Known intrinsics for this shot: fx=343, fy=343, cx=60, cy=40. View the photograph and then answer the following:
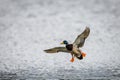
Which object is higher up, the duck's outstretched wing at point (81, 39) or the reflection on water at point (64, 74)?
the duck's outstretched wing at point (81, 39)

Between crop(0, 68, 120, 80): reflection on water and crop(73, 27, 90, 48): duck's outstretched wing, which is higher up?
crop(73, 27, 90, 48): duck's outstretched wing

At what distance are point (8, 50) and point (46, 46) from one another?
36 cm

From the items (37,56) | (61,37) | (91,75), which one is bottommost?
(91,75)

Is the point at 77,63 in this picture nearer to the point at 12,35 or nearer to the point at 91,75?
the point at 91,75

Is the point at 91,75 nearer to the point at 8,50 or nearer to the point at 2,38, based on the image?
the point at 8,50

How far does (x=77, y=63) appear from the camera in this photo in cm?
289

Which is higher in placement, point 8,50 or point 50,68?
point 8,50

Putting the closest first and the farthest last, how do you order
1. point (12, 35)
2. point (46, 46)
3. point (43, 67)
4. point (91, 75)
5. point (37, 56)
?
point (91, 75) → point (43, 67) → point (37, 56) → point (46, 46) → point (12, 35)

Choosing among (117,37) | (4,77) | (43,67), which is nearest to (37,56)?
(43,67)

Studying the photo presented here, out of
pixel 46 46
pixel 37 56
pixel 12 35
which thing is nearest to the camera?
pixel 37 56

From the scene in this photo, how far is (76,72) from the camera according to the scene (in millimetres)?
2744

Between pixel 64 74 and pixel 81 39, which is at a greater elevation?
pixel 81 39

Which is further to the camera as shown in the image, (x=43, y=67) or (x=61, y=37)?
(x=61, y=37)

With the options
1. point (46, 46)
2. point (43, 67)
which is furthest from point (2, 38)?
point (43, 67)
